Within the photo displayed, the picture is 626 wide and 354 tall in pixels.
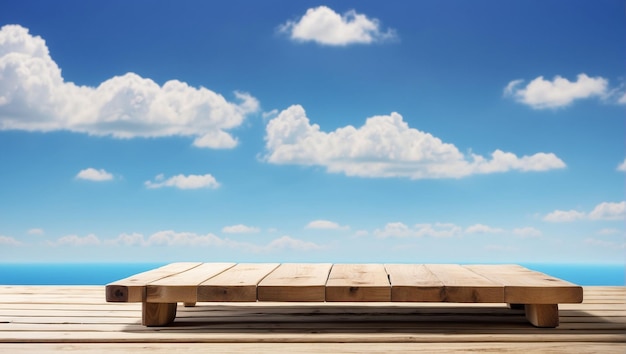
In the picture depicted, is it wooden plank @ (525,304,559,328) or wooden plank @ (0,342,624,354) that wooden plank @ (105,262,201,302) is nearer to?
wooden plank @ (0,342,624,354)

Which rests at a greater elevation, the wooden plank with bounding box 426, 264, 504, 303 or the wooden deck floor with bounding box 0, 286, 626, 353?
the wooden plank with bounding box 426, 264, 504, 303

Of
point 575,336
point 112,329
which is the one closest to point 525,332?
point 575,336

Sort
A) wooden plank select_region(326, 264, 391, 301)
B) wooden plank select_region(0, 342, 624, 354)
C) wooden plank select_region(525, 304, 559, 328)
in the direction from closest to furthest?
1. wooden plank select_region(0, 342, 624, 354)
2. wooden plank select_region(326, 264, 391, 301)
3. wooden plank select_region(525, 304, 559, 328)

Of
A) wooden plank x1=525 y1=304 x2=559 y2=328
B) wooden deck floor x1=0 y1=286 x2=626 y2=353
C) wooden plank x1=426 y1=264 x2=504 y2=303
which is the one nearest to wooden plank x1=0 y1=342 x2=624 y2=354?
wooden deck floor x1=0 y1=286 x2=626 y2=353

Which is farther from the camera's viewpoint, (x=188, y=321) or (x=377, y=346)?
(x=188, y=321)

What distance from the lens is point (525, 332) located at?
292 centimetres

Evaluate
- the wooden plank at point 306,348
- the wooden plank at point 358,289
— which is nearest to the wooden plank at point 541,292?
the wooden plank at point 306,348

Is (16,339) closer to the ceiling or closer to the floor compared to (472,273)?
closer to the floor

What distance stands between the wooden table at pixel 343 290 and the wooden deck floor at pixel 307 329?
0.15 metres

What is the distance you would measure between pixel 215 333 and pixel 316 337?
50 centimetres

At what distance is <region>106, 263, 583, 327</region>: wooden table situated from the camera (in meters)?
2.81

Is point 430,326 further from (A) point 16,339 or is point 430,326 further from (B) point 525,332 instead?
(A) point 16,339

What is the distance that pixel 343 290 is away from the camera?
2.81 m

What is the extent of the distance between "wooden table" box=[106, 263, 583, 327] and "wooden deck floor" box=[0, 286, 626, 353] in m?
0.15
